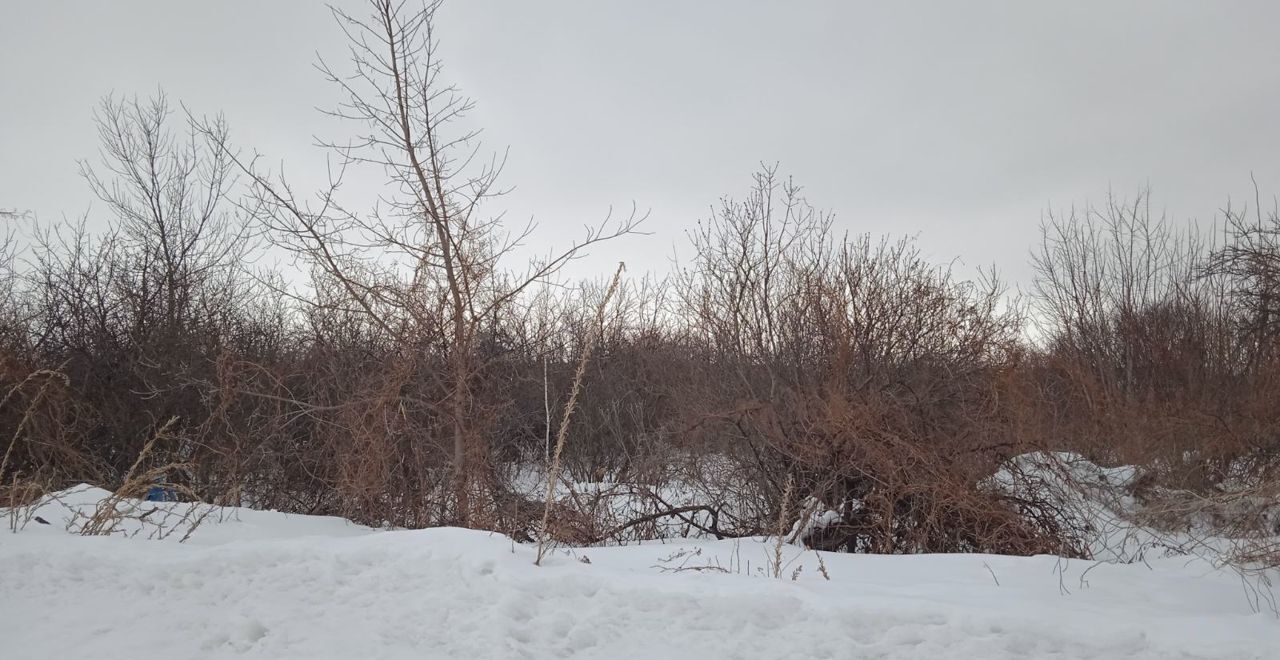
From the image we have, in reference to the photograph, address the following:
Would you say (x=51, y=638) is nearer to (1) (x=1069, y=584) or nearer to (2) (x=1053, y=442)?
(1) (x=1069, y=584)

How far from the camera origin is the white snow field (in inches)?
140

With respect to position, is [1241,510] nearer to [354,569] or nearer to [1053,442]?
[1053,442]

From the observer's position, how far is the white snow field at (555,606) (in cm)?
355

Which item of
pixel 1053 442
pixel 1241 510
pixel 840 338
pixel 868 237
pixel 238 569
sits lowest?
pixel 238 569

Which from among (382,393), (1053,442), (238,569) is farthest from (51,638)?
(1053,442)

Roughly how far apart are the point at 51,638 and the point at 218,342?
11572mm

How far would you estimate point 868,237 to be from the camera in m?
11.8

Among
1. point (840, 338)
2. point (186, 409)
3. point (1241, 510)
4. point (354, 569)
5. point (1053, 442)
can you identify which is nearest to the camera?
point (354, 569)

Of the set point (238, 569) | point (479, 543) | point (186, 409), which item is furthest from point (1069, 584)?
point (186, 409)

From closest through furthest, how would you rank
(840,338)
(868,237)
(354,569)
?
(354,569), (840,338), (868,237)

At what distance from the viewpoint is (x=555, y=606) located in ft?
13.3

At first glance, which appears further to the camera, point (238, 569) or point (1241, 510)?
point (1241, 510)

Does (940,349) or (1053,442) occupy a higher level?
(940,349)

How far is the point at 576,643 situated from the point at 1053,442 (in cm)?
639
